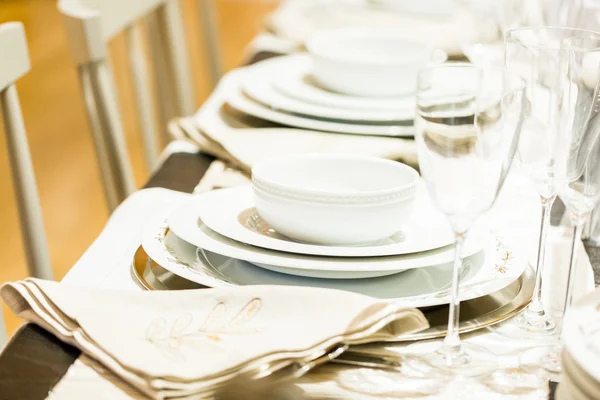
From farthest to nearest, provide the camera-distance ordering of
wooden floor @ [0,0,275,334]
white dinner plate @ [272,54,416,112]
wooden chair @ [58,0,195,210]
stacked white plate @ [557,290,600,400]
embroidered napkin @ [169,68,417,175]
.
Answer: wooden floor @ [0,0,275,334]
wooden chair @ [58,0,195,210]
white dinner plate @ [272,54,416,112]
embroidered napkin @ [169,68,417,175]
stacked white plate @ [557,290,600,400]

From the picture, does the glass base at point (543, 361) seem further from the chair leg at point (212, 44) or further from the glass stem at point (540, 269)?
the chair leg at point (212, 44)

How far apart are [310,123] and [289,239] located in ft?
1.25

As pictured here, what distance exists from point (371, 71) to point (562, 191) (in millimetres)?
533

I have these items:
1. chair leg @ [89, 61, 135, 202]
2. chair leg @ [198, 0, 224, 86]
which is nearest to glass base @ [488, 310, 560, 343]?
chair leg @ [89, 61, 135, 202]

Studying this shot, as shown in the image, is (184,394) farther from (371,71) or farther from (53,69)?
(53,69)

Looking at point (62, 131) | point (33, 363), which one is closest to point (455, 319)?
point (33, 363)

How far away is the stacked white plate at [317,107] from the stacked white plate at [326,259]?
1.13 ft

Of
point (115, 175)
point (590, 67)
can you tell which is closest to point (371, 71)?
point (115, 175)

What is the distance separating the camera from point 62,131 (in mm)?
3678

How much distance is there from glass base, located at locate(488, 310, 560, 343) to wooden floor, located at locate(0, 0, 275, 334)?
47.3 inches

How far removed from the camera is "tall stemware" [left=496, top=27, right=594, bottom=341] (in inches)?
23.5

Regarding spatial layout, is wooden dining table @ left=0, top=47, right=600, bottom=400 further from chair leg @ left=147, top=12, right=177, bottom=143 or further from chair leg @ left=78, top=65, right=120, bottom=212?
chair leg @ left=147, top=12, right=177, bottom=143

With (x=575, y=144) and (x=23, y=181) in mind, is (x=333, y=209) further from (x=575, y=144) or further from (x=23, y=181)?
(x=23, y=181)

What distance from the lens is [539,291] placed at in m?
0.66
